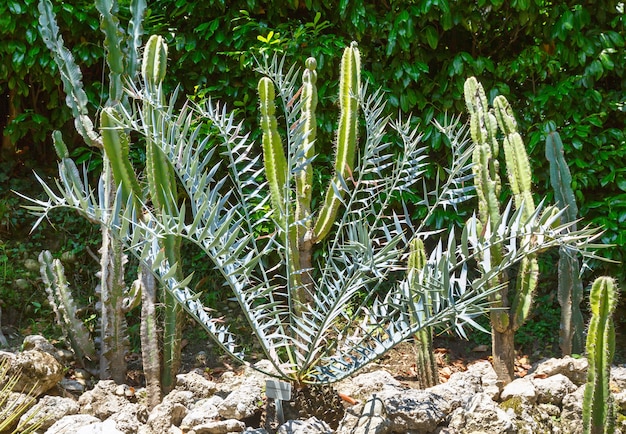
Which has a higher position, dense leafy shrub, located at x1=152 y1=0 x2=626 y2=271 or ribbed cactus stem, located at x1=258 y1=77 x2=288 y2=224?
dense leafy shrub, located at x1=152 y1=0 x2=626 y2=271

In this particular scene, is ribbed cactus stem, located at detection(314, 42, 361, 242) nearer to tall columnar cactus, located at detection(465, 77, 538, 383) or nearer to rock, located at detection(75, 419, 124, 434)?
tall columnar cactus, located at detection(465, 77, 538, 383)

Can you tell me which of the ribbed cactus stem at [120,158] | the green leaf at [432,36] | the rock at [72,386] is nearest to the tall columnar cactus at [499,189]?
the green leaf at [432,36]

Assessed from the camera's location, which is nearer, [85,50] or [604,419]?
[604,419]

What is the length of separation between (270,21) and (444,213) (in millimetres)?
1647

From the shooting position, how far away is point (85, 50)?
4.77 metres

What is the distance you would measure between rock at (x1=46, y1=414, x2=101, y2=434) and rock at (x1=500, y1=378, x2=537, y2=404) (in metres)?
1.62

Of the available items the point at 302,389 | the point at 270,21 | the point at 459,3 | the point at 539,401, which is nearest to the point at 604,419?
the point at 539,401

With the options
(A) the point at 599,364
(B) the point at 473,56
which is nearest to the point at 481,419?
(A) the point at 599,364

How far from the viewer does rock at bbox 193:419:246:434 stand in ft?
8.63

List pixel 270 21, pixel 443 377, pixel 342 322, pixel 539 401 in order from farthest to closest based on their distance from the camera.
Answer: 1. pixel 270 21
2. pixel 342 322
3. pixel 443 377
4. pixel 539 401

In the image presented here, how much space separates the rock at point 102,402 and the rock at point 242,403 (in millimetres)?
505

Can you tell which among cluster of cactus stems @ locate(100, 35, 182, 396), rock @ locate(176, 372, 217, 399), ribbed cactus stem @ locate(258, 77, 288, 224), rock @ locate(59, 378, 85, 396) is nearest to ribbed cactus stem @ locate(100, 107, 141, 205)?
cluster of cactus stems @ locate(100, 35, 182, 396)

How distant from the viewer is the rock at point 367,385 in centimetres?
298

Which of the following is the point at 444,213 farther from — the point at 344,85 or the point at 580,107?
the point at 344,85
